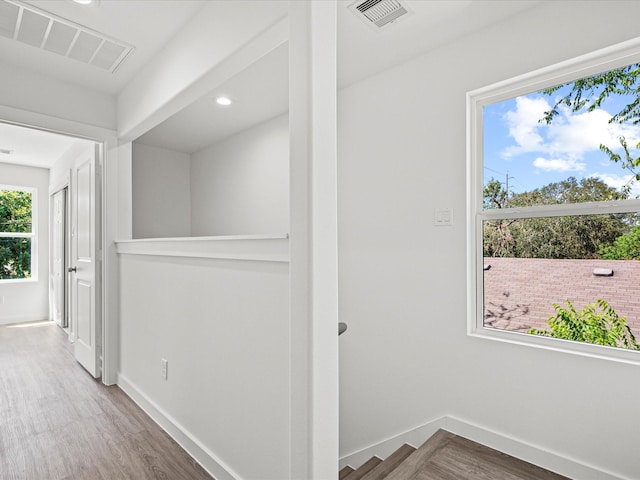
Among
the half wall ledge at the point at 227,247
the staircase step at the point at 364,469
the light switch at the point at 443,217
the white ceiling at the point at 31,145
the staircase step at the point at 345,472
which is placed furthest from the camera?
the white ceiling at the point at 31,145

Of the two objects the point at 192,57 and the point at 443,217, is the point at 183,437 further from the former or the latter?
the point at 192,57

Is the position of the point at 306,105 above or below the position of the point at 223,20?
below

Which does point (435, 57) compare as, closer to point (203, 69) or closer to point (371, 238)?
point (371, 238)

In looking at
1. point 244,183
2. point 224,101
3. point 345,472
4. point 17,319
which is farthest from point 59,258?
point 345,472

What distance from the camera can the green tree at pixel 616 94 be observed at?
173 cm

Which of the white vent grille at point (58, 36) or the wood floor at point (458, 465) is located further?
the white vent grille at point (58, 36)

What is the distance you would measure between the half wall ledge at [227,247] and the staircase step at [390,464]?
1404 millimetres

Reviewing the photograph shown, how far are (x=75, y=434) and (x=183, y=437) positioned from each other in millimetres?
732

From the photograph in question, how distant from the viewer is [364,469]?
7.83 ft

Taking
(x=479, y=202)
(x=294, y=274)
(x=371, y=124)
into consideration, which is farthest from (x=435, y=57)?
(x=294, y=274)

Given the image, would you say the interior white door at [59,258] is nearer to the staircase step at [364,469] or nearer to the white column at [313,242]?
the staircase step at [364,469]

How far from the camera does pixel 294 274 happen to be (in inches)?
50.2

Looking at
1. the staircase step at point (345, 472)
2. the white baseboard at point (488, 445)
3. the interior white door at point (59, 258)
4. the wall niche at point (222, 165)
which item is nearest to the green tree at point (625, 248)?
the white baseboard at point (488, 445)

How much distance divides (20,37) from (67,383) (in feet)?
8.46
